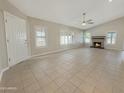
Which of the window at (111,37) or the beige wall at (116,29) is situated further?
the window at (111,37)

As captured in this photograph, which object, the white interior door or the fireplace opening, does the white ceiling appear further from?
the fireplace opening

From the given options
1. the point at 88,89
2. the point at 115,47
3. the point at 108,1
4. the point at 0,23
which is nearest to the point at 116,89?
the point at 88,89

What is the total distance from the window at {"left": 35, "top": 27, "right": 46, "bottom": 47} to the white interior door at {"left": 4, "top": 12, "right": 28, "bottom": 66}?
3.68 ft

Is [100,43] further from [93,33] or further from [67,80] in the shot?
[67,80]

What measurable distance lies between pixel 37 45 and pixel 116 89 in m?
4.59

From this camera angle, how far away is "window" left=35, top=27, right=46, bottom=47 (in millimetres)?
5239

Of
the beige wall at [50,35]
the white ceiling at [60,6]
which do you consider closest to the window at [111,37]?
the white ceiling at [60,6]

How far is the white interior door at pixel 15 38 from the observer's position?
121 inches

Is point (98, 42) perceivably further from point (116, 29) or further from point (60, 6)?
point (60, 6)

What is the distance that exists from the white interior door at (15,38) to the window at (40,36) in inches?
44.2

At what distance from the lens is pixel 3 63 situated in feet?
9.07

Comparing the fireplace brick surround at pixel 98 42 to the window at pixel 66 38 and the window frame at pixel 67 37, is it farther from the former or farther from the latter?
the window at pixel 66 38

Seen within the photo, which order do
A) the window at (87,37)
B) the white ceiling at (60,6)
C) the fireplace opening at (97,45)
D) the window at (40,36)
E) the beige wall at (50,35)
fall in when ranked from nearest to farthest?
the white ceiling at (60,6) → the beige wall at (50,35) → the window at (40,36) → the fireplace opening at (97,45) → the window at (87,37)

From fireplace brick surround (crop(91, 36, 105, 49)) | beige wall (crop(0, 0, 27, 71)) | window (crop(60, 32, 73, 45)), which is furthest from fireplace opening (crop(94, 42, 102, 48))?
beige wall (crop(0, 0, 27, 71))
